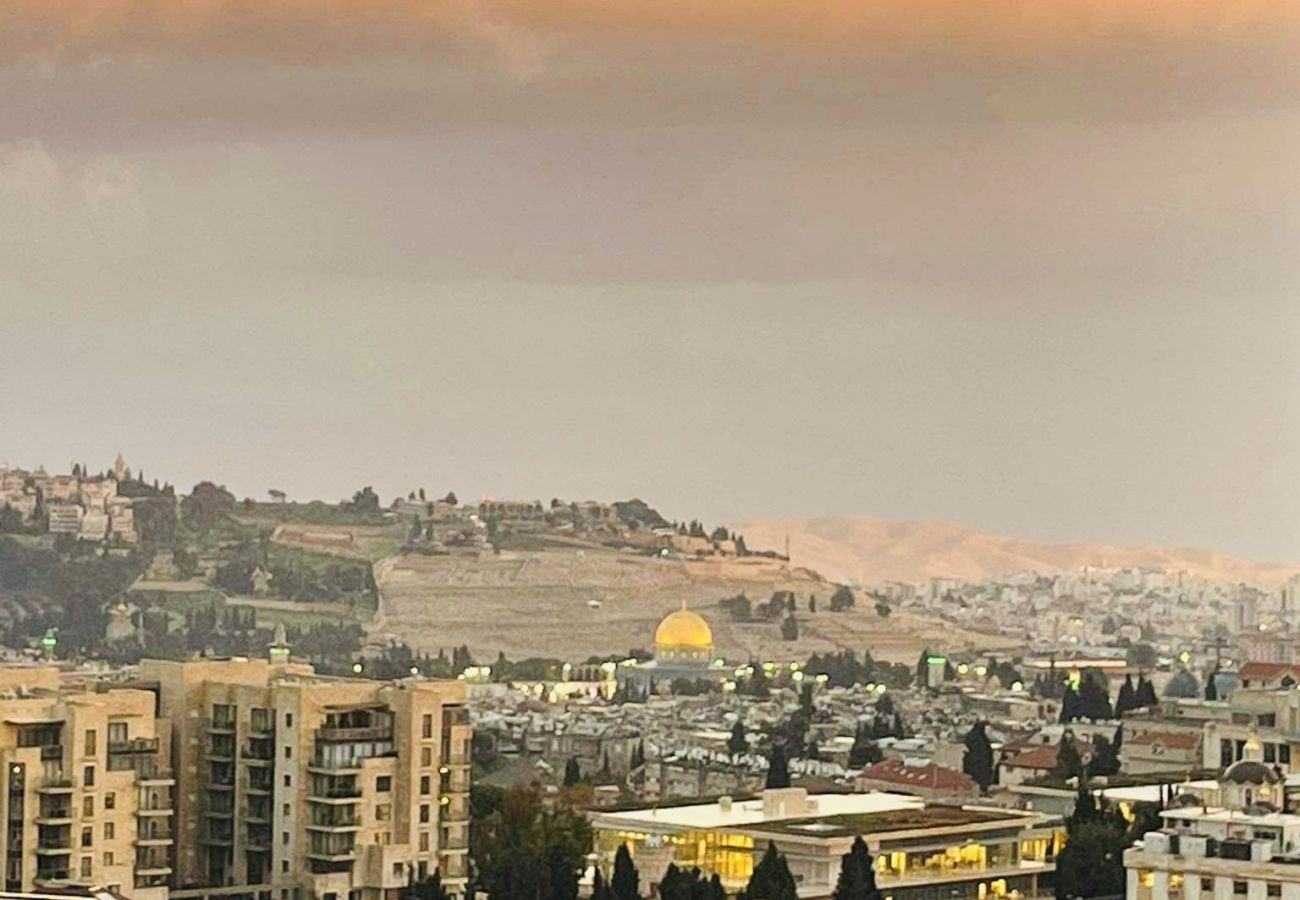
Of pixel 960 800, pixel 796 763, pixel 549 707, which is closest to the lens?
pixel 960 800

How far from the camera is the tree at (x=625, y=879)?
2117 cm

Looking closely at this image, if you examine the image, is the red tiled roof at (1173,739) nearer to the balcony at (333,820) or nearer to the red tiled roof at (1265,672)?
the red tiled roof at (1265,672)

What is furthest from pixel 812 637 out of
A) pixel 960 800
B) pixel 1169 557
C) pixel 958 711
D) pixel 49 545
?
pixel 960 800

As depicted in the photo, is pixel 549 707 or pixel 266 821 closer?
pixel 266 821

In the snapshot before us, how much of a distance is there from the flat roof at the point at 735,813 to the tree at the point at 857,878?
1.84 metres

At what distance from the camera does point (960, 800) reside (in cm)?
2842

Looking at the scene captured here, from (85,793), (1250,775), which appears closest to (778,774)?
(1250,775)

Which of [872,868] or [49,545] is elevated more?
[49,545]

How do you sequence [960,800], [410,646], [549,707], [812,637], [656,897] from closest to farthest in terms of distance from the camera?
1. [656,897]
2. [960,800]
3. [549,707]
4. [410,646]
5. [812,637]

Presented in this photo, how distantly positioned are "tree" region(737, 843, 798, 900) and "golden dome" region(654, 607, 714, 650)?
40.6 meters

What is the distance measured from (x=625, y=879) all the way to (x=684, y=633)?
135ft

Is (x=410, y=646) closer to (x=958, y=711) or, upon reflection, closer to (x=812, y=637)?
(x=812, y=637)

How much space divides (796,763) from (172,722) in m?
15.4

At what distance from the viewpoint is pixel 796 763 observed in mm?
36688
